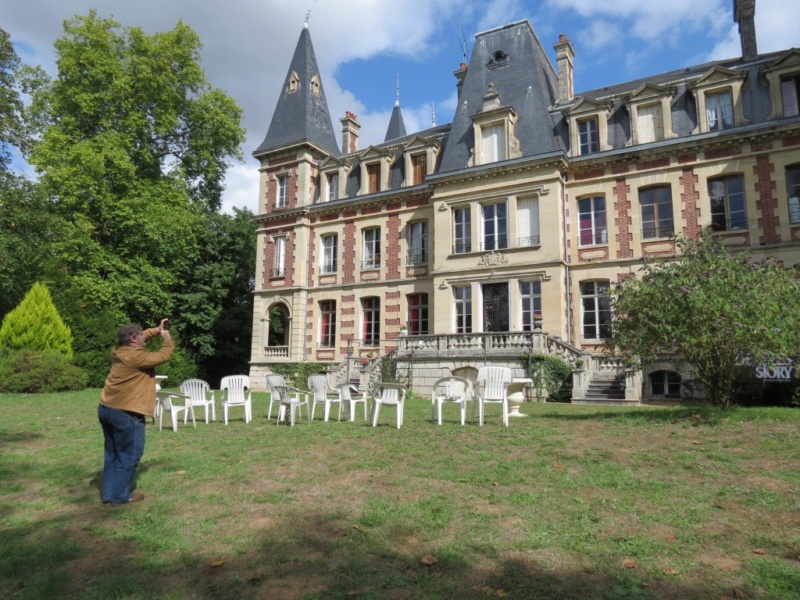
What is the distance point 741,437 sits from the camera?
6672mm

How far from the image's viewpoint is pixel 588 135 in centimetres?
1800

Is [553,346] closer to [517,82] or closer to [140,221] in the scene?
[517,82]

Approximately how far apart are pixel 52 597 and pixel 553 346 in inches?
562

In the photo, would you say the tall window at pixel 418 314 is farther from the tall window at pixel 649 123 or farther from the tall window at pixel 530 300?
the tall window at pixel 649 123

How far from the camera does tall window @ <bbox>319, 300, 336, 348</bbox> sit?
22.2 meters

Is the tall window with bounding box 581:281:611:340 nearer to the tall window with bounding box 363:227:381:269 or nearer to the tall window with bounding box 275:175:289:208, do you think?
the tall window with bounding box 363:227:381:269

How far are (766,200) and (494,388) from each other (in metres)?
11.8

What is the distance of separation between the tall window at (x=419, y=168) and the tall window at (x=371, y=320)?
4.91 metres

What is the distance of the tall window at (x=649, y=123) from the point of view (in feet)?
55.5

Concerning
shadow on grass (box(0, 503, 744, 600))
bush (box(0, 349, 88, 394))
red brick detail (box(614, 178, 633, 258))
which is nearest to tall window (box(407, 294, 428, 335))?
red brick detail (box(614, 178, 633, 258))

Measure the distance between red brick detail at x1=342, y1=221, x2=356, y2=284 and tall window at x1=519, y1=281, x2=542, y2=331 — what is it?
7.32m

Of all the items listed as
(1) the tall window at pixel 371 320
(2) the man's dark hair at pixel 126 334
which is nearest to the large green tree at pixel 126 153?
(1) the tall window at pixel 371 320

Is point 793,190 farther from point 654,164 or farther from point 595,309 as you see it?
point 595,309

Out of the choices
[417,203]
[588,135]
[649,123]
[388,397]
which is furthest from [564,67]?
[388,397]
